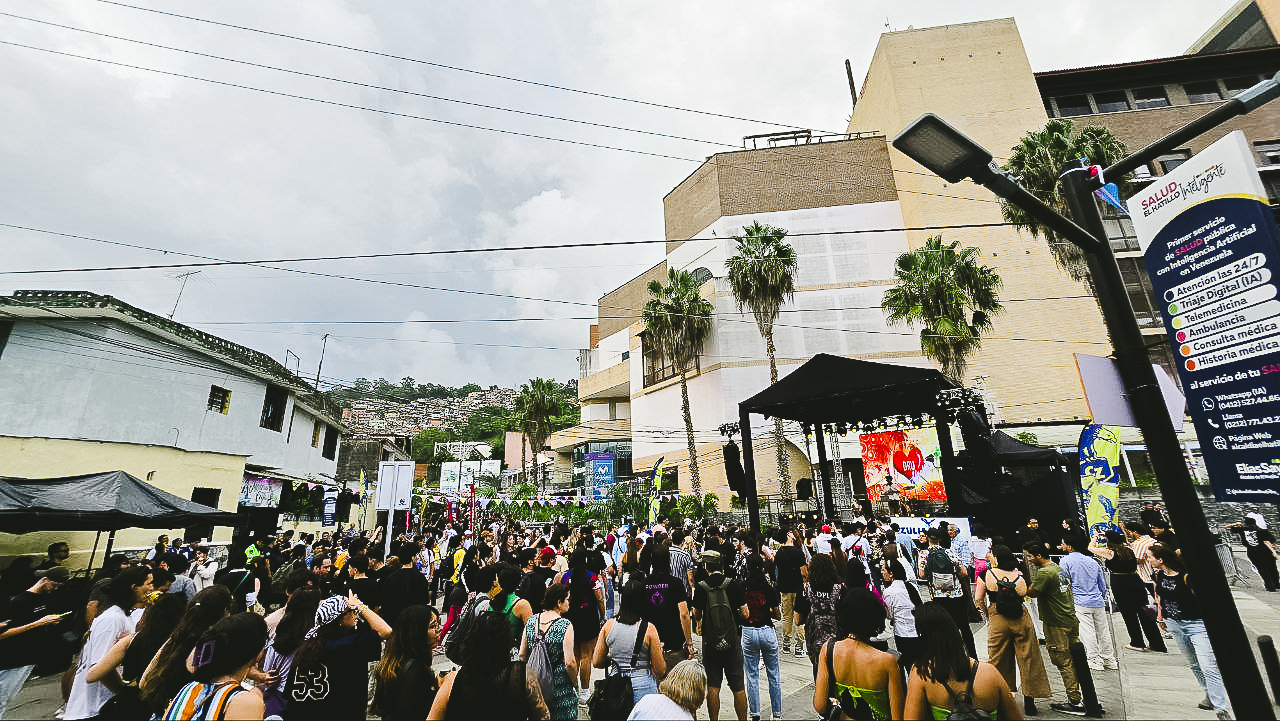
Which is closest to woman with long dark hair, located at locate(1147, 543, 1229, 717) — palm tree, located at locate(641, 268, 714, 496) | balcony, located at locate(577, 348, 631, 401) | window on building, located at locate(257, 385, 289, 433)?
window on building, located at locate(257, 385, 289, 433)

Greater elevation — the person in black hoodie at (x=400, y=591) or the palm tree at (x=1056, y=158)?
the palm tree at (x=1056, y=158)

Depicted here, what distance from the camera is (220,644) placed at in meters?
2.66

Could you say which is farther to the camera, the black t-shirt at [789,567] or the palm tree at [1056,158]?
the palm tree at [1056,158]

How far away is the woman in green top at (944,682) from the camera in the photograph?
3.18 metres

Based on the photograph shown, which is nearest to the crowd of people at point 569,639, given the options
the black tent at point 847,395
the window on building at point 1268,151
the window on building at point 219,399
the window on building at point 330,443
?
the black tent at point 847,395

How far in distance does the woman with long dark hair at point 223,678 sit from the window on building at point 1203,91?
51.6 metres

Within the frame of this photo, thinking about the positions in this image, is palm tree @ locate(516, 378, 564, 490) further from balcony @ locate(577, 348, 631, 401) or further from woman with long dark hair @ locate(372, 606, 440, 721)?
woman with long dark hair @ locate(372, 606, 440, 721)

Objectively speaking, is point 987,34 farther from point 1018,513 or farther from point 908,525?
point 908,525

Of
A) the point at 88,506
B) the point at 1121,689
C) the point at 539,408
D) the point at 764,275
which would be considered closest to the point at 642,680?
the point at 1121,689

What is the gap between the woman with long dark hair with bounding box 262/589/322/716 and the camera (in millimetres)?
3828

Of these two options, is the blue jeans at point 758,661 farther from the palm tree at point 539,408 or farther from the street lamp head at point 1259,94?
the palm tree at point 539,408

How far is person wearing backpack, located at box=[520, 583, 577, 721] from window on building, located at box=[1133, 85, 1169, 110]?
157ft

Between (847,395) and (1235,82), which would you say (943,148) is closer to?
(847,395)

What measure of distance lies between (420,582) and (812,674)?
5.37 metres
